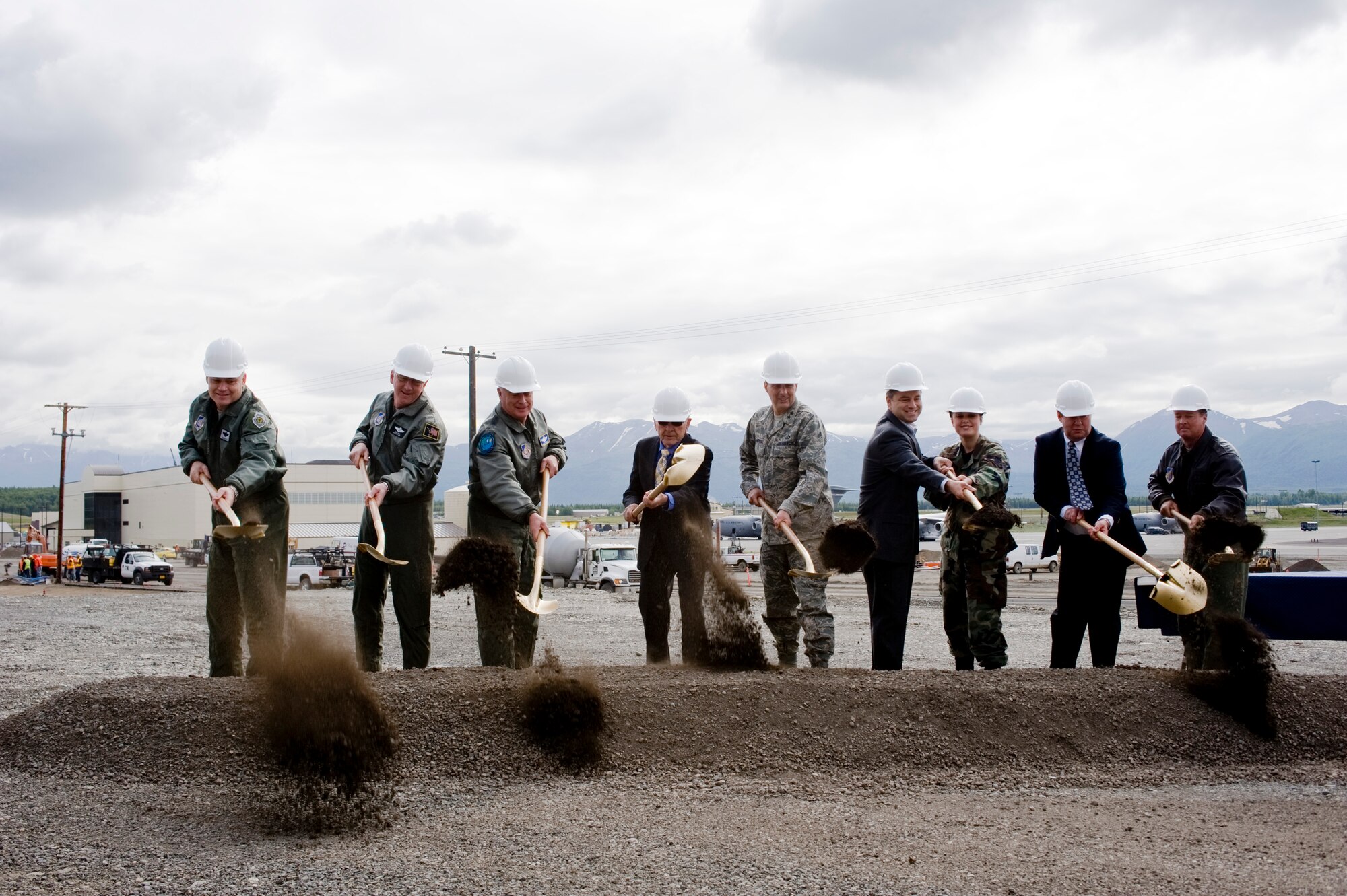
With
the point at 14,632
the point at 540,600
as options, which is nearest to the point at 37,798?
the point at 540,600

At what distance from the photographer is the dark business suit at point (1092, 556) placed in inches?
257

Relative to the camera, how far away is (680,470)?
21.0 ft

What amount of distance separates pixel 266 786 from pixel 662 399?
11.0ft

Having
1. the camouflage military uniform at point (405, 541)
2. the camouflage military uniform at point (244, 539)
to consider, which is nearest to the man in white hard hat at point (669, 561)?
the camouflage military uniform at point (405, 541)

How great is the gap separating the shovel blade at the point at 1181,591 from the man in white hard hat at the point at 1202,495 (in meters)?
0.20

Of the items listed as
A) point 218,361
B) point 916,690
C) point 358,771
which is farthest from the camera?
point 218,361

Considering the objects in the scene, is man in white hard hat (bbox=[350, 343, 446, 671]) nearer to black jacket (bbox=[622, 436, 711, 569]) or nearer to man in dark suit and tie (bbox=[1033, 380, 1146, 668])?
black jacket (bbox=[622, 436, 711, 569])

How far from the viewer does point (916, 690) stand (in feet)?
17.3

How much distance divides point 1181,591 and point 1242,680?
0.64 meters

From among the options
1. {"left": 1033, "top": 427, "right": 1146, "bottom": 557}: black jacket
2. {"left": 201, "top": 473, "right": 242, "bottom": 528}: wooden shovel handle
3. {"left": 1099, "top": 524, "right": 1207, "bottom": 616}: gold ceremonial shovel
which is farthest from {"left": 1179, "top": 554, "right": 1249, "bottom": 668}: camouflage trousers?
{"left": 201, "top": 473, "right": 242, "bottom": 528}: wooden shovel handle

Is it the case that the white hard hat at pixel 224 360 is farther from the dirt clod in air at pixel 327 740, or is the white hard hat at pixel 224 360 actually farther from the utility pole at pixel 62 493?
the utility pole at pixel 62 493

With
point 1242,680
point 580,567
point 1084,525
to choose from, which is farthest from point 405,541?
point 580,567

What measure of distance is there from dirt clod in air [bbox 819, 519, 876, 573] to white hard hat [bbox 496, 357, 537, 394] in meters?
1.95

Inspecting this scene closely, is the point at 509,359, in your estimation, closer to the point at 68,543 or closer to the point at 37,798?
the point at 37,798
